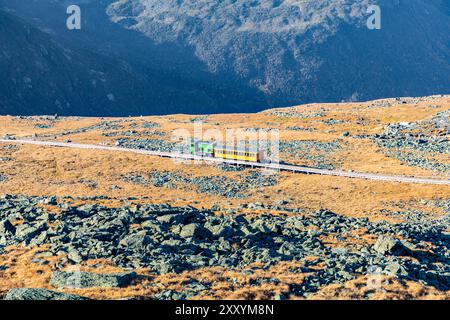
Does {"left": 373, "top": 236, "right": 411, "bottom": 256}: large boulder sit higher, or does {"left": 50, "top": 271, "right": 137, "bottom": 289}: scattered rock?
{"left": 50, "top": 271, "right": 137, "bottom": 289}: scattered rock

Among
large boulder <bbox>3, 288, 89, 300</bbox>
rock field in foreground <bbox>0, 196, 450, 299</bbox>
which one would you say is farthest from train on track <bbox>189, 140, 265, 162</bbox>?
large boulder <bbox>3, 288, 89, 300</bbox>

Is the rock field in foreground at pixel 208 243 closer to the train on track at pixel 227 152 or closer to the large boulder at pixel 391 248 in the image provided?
the large boulder at pixel 391 248

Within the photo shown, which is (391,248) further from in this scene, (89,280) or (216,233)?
(89,280)

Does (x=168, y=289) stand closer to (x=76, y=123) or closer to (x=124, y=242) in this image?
(x=124, y=242)

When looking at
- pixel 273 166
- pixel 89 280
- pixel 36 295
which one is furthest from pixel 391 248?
pixel 273 166

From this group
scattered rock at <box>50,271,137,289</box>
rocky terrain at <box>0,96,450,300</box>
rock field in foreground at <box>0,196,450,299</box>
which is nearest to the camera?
scattered rock at <box>50,271,137,289</box>

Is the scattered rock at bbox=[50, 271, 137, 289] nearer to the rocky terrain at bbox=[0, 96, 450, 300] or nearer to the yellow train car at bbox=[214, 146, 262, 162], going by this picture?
the rocky terrain at bbox=[0, 96, 450, 300]
